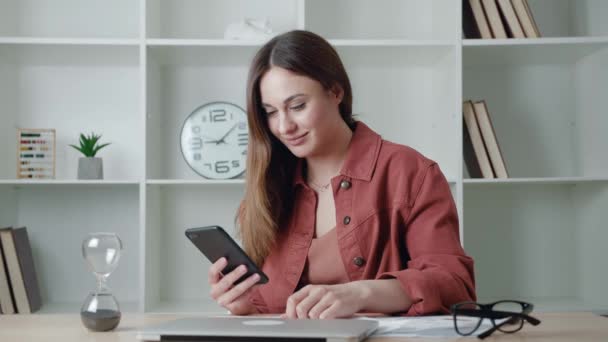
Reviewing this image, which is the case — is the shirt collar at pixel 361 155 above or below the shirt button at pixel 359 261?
above

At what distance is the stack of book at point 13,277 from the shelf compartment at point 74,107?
36 centimetres

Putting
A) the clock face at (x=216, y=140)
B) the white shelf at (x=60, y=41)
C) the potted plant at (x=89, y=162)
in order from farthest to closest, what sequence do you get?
the clock face at (x=216, y=140) < the potted plant at (x=89, y=162) < the white shelf at (x=60, y=41)

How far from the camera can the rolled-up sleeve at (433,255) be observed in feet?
4.58

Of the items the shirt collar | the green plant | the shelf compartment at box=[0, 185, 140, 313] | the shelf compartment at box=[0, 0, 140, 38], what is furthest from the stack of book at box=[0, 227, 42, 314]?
the shirt collar

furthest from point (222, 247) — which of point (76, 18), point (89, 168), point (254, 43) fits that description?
point (76, 18)

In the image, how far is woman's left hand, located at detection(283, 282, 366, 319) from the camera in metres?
1.22

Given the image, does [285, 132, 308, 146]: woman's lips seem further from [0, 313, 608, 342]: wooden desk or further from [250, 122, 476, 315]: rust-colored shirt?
[0, 313, 608, 342]: wooden desk

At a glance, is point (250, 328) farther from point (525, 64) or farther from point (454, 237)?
point (525, 64)

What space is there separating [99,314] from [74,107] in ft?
6.21

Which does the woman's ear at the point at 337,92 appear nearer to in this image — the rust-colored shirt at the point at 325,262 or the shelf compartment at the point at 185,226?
the rust-colored shirt at the point at 325,262

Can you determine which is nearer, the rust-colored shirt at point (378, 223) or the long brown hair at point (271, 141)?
the rust-colored shirt at point (378, 223)

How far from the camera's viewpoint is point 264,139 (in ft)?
6.01

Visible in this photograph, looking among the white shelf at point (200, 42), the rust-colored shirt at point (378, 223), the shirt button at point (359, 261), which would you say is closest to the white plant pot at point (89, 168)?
the white shelf at point (200, 42)

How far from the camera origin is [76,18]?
116 inches
